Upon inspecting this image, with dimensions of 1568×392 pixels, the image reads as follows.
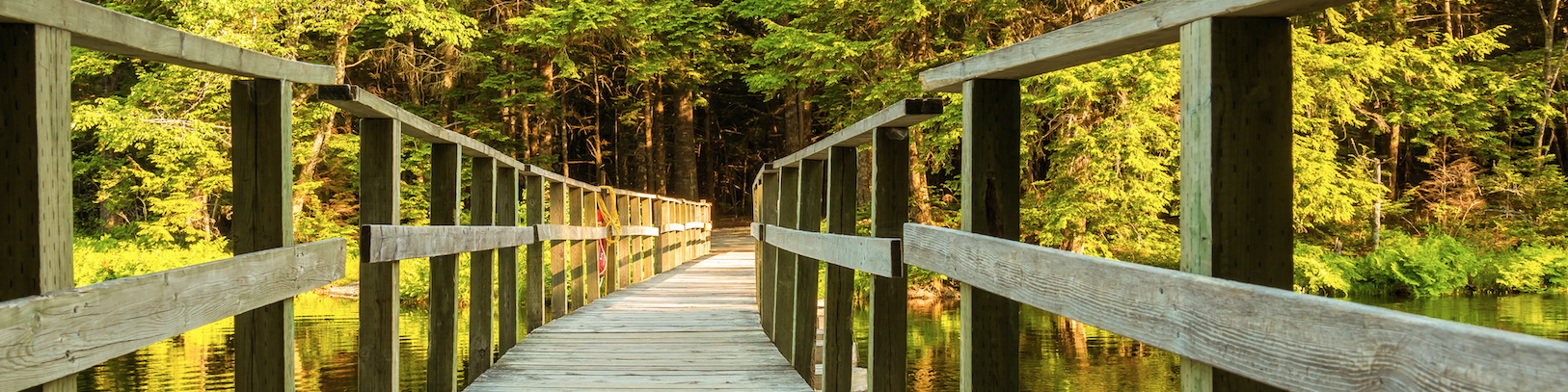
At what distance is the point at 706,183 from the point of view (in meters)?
31.9

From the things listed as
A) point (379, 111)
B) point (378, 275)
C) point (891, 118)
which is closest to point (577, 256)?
point (378, 275)

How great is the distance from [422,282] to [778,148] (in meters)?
18.9

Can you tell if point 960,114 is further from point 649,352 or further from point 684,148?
point 684,148

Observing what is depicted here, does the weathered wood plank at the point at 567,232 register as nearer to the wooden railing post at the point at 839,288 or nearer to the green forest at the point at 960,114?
the wooden railing post at the point at 839,288

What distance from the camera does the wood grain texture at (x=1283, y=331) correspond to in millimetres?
1043

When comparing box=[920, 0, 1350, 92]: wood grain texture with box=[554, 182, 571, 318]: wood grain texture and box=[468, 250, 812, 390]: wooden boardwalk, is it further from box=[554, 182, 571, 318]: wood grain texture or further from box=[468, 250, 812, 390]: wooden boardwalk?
box=[554, 182, 571, 318]: wood grain texture

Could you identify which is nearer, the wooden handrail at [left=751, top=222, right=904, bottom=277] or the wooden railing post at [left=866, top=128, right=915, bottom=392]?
the wooden handrail at [left=751, top=222, right=904, bottom=277]

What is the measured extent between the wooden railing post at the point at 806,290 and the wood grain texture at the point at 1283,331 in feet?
8.47

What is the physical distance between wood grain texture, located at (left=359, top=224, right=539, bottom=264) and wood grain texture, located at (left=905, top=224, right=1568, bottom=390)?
5.93ft

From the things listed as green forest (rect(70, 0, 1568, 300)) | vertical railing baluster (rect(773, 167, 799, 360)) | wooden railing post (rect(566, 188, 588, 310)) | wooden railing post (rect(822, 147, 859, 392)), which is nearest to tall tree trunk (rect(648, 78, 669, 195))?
green forest (rect(70, 0, 1568, 300))

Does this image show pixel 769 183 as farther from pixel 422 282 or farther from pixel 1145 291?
pixel 422 282

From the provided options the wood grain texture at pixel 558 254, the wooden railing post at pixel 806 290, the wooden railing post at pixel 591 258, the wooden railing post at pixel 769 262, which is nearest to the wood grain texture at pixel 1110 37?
the wooden railing post at pixel 806 290

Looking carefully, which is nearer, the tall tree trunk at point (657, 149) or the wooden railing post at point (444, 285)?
the wooden railing post at point (444, 285)

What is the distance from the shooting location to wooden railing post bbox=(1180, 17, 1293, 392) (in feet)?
5.46
